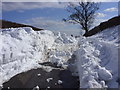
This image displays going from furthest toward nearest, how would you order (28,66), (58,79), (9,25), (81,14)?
(81,14), (9,25), (28,66), (58,79)

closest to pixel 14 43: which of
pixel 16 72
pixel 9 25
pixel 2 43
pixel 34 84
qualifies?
pixel 2 43

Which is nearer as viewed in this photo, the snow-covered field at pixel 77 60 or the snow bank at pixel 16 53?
the snow-covered field at pixel 77 60

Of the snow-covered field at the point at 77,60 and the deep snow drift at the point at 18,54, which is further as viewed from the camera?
the deep snow drift at the point at 18,54

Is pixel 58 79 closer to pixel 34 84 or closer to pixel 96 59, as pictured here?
pixel 34 84

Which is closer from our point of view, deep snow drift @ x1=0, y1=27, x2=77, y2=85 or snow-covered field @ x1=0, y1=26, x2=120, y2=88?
snow-covered field @ x1=0, y1=26, x2=120, y2=88

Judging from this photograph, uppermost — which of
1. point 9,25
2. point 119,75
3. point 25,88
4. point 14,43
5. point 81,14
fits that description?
point 81,14

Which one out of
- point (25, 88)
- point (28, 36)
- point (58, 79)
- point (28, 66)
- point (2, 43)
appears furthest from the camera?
point (28, 36)

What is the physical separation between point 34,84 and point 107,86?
1816 mm

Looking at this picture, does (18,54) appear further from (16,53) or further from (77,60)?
(77,60)

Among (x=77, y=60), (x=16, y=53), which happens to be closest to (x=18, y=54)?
(x=16, y=53)

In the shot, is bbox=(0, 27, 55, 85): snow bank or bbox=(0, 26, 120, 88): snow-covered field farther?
bbox=(0, 27, 55, 85): snow bank

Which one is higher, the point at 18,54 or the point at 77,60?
the point at 18,54

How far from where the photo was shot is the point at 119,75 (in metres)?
3.78

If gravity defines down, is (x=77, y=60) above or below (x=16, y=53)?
below
